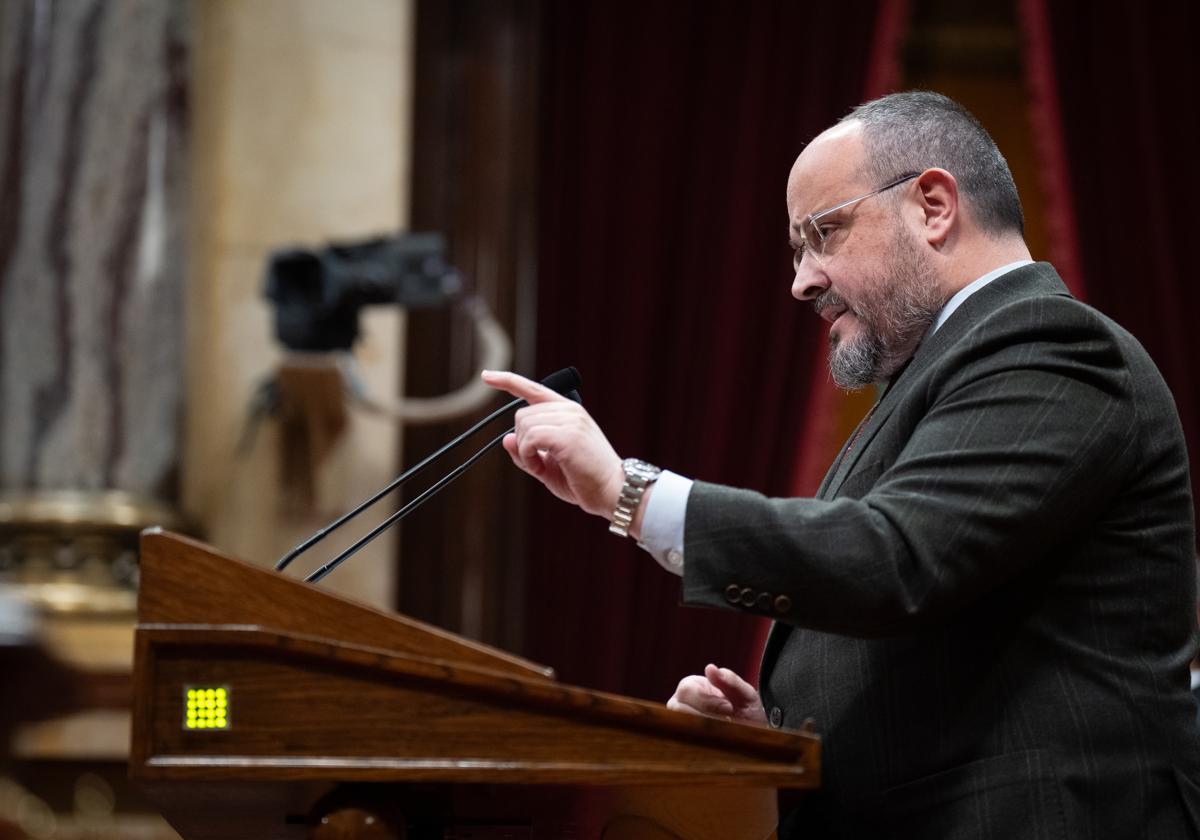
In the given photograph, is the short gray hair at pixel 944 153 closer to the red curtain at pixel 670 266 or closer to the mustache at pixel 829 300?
the mustache at pixel 829 300

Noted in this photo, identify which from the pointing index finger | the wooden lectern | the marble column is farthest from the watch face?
the marble column

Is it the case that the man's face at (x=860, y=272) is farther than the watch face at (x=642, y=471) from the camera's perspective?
Yes

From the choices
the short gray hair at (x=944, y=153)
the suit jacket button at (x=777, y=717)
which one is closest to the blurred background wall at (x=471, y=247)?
the short gray hair at (x=944, y=153)

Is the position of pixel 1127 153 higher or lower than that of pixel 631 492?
higher

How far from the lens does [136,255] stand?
395 cm

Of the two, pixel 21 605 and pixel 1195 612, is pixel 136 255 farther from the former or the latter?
pixel 1195 612

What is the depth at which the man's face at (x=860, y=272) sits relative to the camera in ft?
6.55

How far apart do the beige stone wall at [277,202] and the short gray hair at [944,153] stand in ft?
8.25

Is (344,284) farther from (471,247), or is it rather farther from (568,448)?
(568,448)

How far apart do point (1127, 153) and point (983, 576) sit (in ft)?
12.4

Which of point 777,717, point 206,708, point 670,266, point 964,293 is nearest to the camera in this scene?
point 206,708

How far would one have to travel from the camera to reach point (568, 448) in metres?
1.61

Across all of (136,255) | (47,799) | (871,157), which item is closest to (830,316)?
(871,157)

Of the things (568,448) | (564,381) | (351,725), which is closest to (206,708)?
(351,725)
